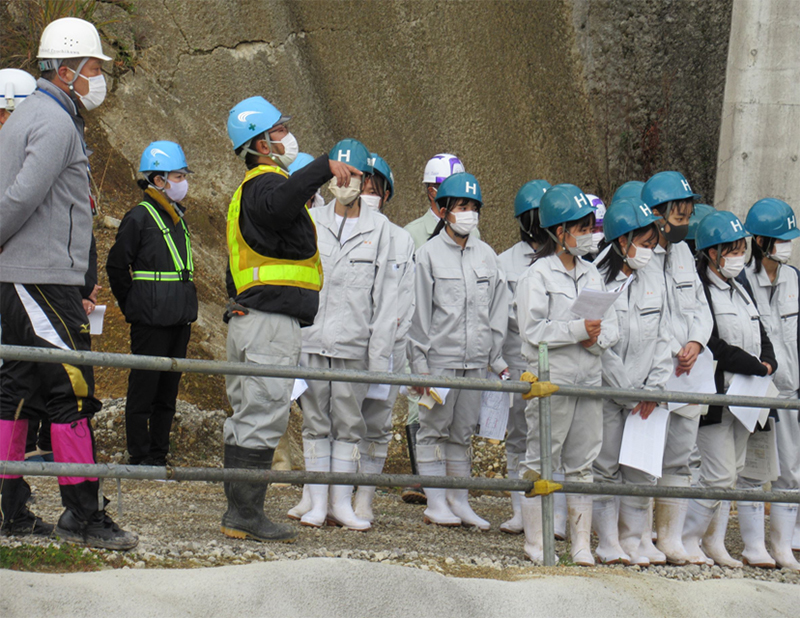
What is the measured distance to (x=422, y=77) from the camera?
11.3m

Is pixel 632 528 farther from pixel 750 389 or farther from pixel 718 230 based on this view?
pixel 718 230

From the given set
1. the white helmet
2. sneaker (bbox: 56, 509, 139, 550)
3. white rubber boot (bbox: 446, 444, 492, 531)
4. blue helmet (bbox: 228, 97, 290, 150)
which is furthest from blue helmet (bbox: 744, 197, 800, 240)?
sneaker (bbox: 56, 509, 139, 550)

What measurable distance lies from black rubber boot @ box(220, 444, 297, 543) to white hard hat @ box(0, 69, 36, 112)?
275cm

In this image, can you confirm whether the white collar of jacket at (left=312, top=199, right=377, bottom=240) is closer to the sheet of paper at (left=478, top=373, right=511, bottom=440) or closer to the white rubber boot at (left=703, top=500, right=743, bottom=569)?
the sheet of paper at (left=478, top=373, right=511, bottom=440)

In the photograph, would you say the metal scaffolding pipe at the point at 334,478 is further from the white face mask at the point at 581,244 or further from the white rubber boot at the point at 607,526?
the white face mask at the point at 581,244

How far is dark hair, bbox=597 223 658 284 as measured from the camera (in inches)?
208

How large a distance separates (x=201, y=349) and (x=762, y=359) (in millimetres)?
4518

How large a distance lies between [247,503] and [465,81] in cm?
784

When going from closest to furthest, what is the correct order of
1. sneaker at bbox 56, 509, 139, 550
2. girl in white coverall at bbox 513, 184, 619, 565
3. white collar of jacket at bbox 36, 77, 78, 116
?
sneaker at bbox 56, 509, 139, 550, white collar of jacket at bbox 36, 77, 78, 116, girl in white coverall at bbox 513, 184, 619, 565

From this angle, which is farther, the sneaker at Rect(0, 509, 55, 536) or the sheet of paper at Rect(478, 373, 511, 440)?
the sheet of paper at Rect(478, 373, 511, 440)

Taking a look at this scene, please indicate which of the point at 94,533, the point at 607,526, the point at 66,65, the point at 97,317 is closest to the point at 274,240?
the point at 66,65

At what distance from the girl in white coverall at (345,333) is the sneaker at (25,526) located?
1.55 meters

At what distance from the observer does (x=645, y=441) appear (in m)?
5.09

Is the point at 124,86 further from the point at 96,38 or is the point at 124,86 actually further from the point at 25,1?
the point at 96,38
